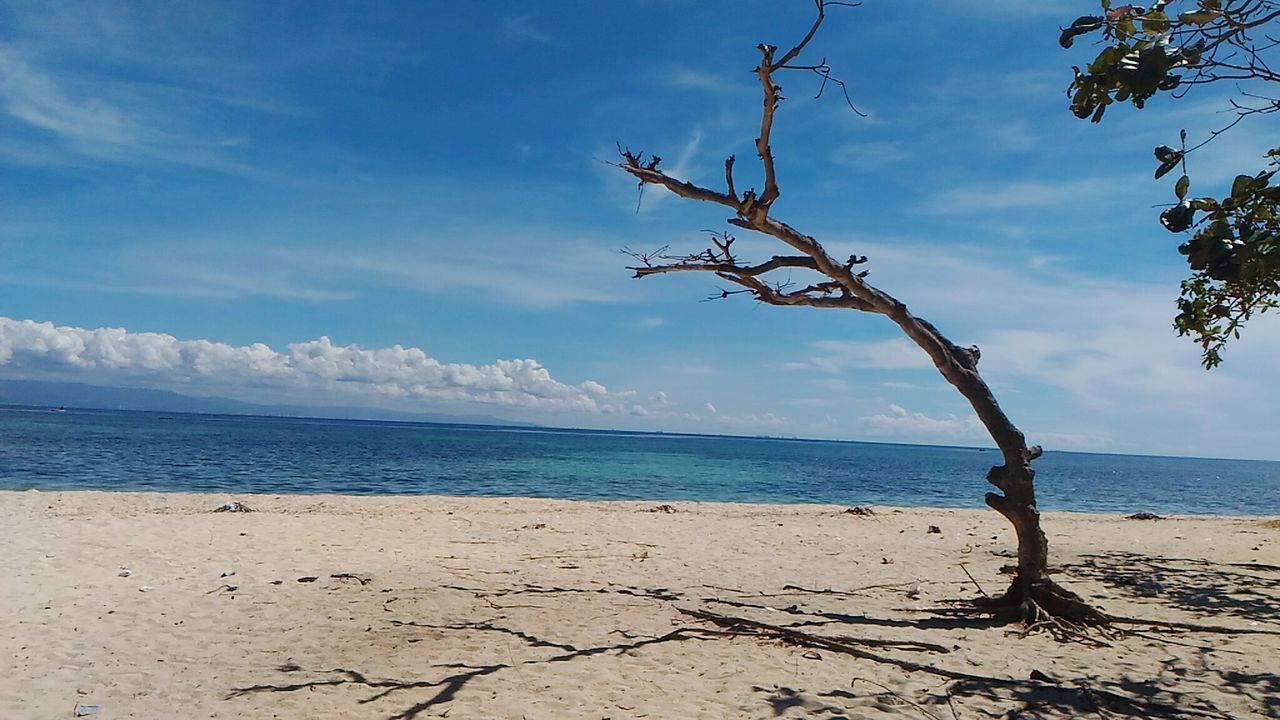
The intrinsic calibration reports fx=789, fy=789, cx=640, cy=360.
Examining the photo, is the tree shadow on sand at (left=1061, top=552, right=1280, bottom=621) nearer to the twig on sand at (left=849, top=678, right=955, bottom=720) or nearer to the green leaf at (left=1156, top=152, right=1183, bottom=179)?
the twig on sand at (left=849, top=678, right=955, bottom=720)

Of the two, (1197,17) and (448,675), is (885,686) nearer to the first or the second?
(448,675)

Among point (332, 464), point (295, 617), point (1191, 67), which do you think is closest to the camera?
point (1191, 67)

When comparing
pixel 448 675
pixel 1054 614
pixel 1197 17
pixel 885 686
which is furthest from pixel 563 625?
pixel 1197 17

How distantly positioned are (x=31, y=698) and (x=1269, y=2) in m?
9.31

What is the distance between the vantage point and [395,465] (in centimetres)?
4931

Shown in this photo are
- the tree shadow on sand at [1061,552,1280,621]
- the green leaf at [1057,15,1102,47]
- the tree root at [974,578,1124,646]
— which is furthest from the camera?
the tree shadow on sand at [1061,552,1280,621]

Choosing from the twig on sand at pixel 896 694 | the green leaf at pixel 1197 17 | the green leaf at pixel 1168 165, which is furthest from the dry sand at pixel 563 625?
the green leaf at pixel 1197 17

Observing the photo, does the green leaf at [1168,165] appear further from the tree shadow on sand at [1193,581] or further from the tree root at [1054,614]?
the tree shadow on sand at [1193,581]

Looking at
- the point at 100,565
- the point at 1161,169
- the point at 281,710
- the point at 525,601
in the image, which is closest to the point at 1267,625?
the point at 1161,169

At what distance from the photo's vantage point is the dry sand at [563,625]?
5480 millimetres

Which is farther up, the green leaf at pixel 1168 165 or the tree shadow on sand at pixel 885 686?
the green leaf at pixel 1168 165

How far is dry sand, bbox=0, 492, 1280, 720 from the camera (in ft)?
18.0

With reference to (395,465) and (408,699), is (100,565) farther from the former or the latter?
(395,465)

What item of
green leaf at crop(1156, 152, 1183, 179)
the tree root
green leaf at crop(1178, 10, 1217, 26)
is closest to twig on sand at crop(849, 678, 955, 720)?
the tree root
